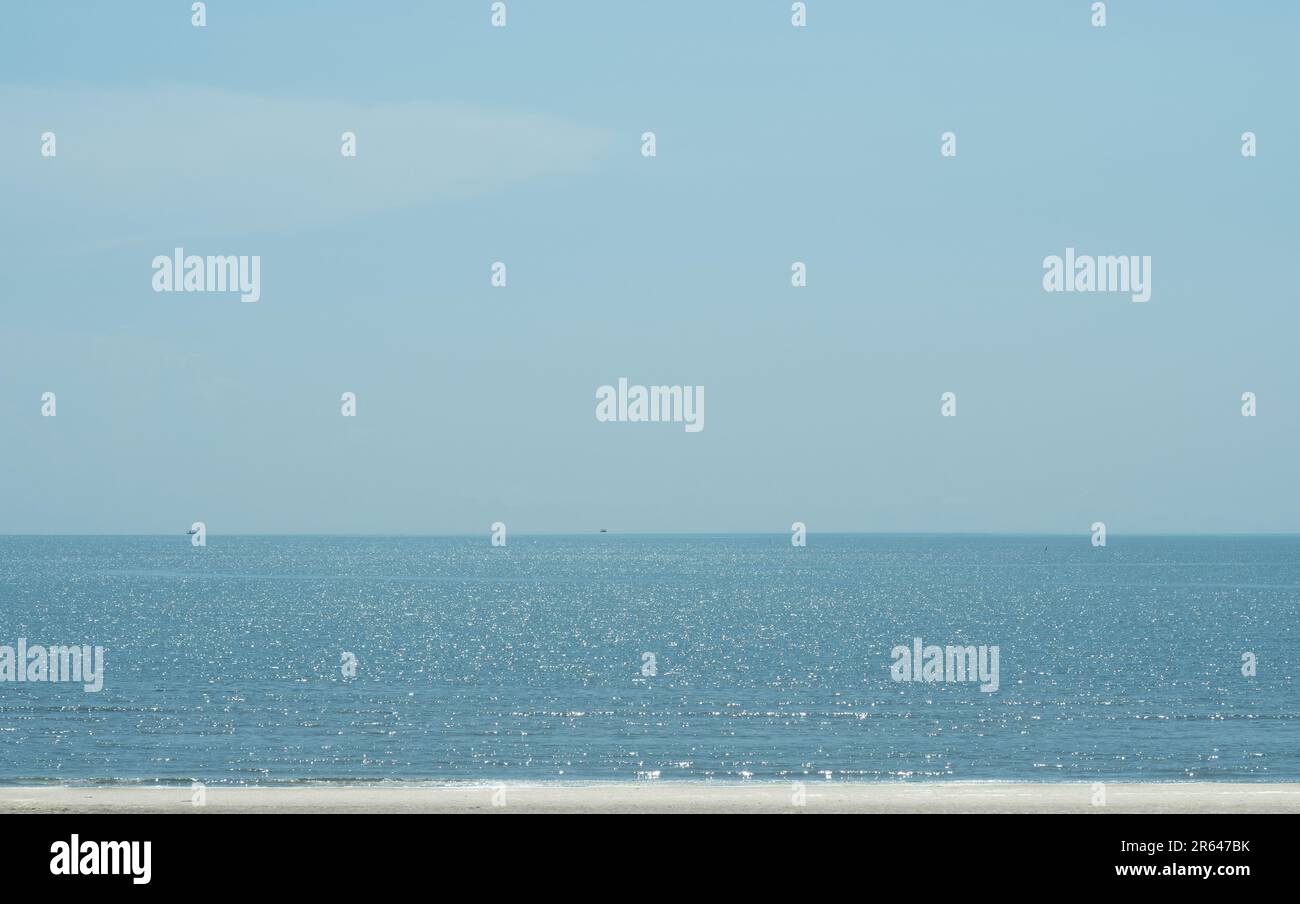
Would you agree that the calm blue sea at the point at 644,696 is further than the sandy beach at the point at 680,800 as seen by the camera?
Yes

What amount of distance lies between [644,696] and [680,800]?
38693 mm

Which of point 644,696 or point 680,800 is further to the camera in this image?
point 644,696

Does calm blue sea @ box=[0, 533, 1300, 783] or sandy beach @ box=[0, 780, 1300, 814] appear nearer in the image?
sandy beach @ box=[0, 780, 1300, 814]

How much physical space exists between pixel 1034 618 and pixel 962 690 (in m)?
51.6

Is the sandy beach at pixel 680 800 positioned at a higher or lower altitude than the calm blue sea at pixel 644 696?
higher

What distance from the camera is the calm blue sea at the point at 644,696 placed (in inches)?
1543

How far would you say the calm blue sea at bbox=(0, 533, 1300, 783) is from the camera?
39.2 meters

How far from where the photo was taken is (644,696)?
55.5 metres

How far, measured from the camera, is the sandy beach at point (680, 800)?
50.7ft

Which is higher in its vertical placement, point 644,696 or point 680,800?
point 680,800

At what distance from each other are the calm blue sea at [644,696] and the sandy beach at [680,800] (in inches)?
638

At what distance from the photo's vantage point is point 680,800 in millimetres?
17188

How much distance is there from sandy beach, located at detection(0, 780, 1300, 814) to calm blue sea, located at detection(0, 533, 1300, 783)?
16.2m
